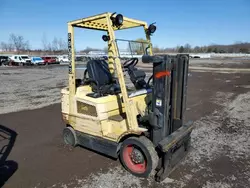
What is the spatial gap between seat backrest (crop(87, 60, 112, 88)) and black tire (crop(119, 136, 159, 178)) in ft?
5.01

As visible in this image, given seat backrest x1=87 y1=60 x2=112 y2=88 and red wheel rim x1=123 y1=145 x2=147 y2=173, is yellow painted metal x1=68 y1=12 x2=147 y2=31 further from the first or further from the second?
red wheel rim x1=123 y1=145 x2=147 y2=173

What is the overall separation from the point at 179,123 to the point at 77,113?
85.1 inches

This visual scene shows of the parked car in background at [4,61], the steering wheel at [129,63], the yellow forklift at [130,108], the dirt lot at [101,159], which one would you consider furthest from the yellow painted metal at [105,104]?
the parked car in background at [4,61]

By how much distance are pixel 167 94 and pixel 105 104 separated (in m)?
1.31

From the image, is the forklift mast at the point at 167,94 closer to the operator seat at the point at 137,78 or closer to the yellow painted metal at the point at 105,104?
the yellow painted metal at the point at 105,104

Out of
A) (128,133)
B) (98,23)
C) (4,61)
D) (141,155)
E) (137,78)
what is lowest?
(141,155)

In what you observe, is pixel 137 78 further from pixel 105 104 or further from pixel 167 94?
pixel 167 94

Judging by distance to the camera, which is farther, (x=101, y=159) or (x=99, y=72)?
(x=99, y=72)

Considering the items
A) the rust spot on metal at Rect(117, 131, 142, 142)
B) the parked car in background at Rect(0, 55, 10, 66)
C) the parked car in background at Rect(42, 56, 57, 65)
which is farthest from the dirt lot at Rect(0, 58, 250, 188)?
the parked car in background at Rect(0, 55, 10, 66)

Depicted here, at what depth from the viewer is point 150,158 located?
12.7 ft

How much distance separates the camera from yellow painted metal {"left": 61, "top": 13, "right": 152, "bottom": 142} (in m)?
4.16

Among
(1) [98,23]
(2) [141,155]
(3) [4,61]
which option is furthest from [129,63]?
(3) [4,61]

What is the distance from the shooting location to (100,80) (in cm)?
513

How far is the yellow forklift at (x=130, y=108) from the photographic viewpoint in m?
3.94
